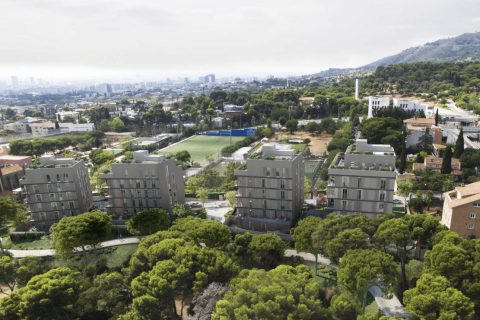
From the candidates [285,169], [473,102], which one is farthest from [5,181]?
[473,102]

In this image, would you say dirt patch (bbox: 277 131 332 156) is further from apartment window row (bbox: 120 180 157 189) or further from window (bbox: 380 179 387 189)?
apartment window row (bbox: 120 180 157 189)

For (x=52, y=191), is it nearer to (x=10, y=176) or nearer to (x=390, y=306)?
(x=10, y=176)

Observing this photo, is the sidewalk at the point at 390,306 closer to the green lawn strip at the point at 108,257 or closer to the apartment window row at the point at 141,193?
the green lawn strip at the point at 108,257

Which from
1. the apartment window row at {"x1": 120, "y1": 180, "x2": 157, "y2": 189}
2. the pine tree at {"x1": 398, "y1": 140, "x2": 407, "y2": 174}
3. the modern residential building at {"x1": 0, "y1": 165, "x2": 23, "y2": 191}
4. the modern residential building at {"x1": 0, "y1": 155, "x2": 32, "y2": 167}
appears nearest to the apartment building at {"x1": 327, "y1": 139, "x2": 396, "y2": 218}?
the apartment window row at {"x1": 120, "y1": 180, "x2": 157, "y2": 189}

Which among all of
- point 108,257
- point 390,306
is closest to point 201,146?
point 108,257

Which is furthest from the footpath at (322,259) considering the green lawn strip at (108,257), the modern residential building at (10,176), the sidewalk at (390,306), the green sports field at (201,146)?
the green sports field at (201,146)

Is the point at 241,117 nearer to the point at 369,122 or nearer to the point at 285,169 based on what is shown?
→ the point at 369,122
